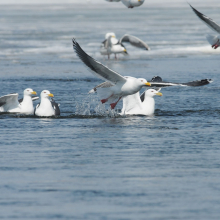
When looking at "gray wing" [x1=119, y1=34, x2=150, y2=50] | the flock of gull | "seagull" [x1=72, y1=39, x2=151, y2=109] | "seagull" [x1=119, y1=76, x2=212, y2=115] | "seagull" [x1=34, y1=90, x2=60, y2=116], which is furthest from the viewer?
"gray wing" [x1=119, y1=34, x2=150, y2=50]

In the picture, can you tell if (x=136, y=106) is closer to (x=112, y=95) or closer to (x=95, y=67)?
(x=112, y=95)

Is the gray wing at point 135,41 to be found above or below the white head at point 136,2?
below

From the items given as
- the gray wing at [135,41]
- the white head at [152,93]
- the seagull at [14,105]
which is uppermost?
the gray wing at [135,41]

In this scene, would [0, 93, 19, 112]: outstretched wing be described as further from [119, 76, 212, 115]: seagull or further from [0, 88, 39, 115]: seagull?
[119, 76, 212, 115]: seagull

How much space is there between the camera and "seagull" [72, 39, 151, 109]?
12.6 meters

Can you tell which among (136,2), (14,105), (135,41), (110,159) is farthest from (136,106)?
(135,41)

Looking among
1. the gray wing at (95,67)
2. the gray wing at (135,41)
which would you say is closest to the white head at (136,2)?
the gray wing at (135,41)

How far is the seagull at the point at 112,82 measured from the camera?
41.3ft

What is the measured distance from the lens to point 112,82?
13258 millimetres

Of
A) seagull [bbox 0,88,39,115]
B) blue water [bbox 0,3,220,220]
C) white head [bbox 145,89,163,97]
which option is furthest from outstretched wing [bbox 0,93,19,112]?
white head [bbox 145,89,163,97]

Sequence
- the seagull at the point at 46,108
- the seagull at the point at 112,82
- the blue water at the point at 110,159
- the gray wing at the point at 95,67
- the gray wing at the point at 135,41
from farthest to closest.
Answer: the gray wing at the point at 135,41 → the seagull at the point at 46,108 → the seagull at the point at 112,82 → the gray wing at the point at 95,67 → the blue water at the point at 110,159

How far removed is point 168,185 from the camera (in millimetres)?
7555

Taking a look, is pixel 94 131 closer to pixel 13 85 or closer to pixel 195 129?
pixel 195 129

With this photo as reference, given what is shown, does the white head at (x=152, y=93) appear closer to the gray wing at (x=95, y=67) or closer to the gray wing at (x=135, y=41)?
the gray wing at (x=95, y=67)
